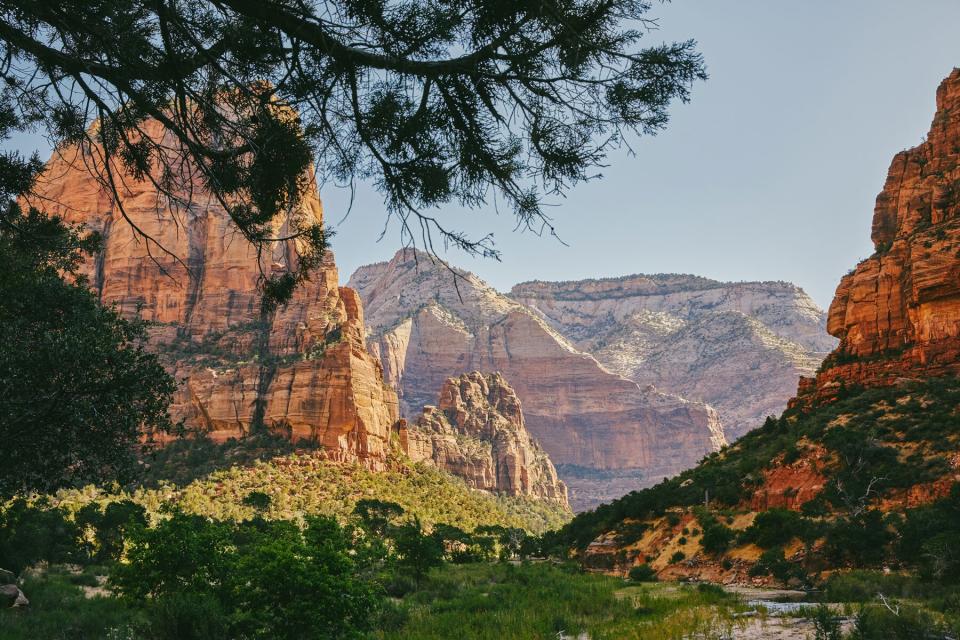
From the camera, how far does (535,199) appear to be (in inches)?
285

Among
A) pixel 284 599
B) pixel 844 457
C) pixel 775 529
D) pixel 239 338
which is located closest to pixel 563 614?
pixel 284 599

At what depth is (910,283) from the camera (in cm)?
3647

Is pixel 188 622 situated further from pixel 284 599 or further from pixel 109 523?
pixel 109 523

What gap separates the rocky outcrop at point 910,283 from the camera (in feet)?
112

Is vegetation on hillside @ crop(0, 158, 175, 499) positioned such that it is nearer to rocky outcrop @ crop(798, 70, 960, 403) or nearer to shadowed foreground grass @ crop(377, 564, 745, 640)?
shadowed foreground grass @ crop(377, 564, 745, 640)

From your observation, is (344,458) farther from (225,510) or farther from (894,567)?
(894,567)

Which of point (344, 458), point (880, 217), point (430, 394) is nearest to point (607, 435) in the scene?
point (430, 394)

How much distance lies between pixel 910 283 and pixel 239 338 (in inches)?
2711

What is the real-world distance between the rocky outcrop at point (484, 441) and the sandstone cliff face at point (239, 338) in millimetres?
24294

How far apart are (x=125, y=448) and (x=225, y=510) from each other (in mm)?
44383

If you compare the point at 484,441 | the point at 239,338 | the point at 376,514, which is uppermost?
the point at 239,338

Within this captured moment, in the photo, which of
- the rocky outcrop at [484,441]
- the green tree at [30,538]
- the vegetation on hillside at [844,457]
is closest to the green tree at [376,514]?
the vegetation on hillside at [844,457]

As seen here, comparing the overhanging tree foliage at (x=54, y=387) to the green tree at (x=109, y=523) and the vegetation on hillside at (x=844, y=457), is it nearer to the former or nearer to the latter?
the vegetation on hillside at (x=844, y=457)

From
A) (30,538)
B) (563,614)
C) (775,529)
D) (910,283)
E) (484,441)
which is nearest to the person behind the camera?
(563,614)
